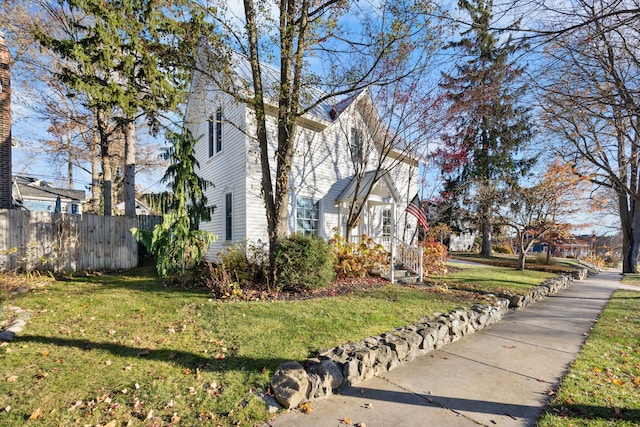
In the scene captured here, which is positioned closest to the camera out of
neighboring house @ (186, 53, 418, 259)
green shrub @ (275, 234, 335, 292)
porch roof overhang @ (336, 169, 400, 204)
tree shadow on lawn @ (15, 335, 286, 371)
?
tree shadow on lawn @ (15, 335, 286, 371)

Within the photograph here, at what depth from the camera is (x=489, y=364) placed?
4.06 meters

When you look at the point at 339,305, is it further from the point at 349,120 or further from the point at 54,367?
the point at 349,120

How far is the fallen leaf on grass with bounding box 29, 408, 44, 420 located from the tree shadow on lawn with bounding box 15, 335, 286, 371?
1.05 meters

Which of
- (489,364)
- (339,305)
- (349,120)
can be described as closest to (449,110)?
(349,120)

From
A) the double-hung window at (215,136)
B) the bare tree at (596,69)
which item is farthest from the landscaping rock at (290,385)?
the double-hung window at (215,136)

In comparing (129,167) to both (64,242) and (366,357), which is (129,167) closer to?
(64,242)

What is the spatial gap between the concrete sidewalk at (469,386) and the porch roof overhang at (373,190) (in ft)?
20.2

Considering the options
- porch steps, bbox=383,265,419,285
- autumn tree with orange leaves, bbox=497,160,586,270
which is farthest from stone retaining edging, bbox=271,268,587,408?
autumn tree with orange leaves, bbox=497,160,586,270

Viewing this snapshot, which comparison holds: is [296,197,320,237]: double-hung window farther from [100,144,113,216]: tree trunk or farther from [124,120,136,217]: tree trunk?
[100,144,113,216]: tree trunk

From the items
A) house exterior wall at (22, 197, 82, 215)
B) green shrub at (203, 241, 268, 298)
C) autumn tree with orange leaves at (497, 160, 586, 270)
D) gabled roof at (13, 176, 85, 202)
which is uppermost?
gabled roof at (13, 176, 85, 202)

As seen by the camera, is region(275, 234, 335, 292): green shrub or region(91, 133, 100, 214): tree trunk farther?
region(91, 133, 100, 214): tree trunk

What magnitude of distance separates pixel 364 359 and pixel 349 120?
997 centimetres

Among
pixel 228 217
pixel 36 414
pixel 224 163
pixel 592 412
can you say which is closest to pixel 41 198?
pixel 224 163

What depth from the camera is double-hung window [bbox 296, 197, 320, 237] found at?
10750mm
